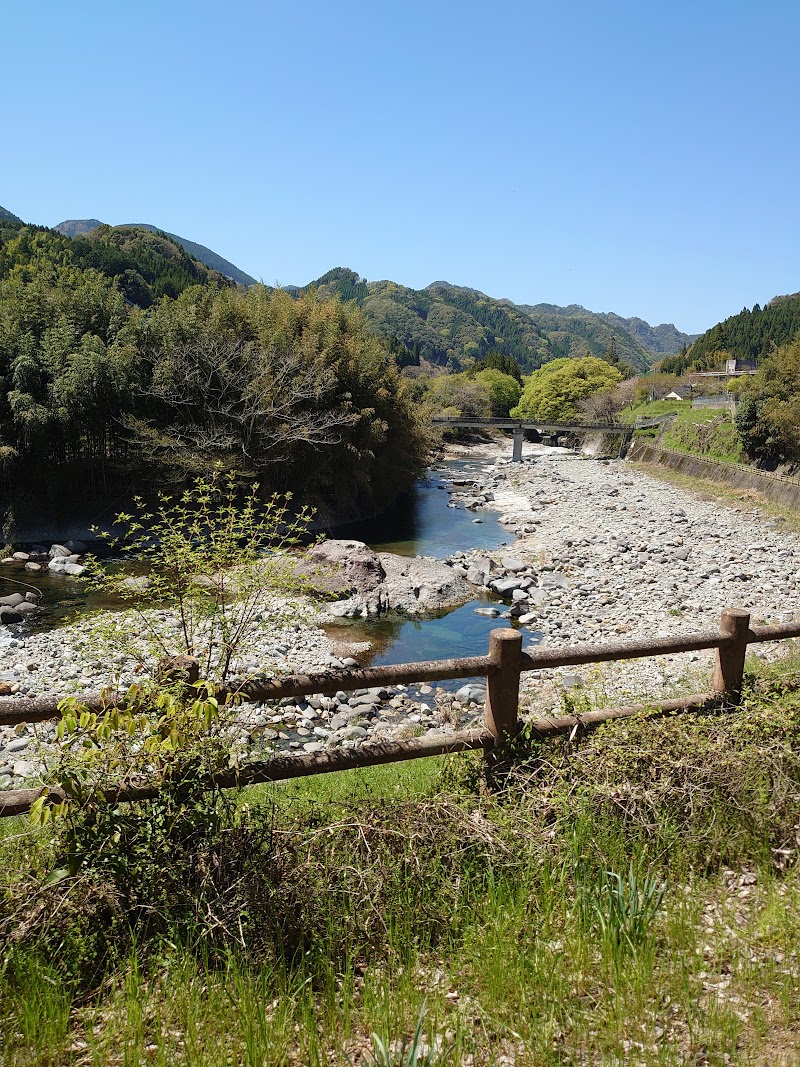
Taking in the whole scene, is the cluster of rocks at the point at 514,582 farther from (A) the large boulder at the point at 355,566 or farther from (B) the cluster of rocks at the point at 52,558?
(B) the cluster of rocks at the point at 52,558

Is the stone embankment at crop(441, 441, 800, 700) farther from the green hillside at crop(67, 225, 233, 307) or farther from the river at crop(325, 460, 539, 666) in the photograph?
the green hillside at crop(67, 225, 233, 307)

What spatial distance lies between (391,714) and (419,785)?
4.75m

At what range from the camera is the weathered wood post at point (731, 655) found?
4449mm

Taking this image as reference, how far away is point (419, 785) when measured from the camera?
484 cm

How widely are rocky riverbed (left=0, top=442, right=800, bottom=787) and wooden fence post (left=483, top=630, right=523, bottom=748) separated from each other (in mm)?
510

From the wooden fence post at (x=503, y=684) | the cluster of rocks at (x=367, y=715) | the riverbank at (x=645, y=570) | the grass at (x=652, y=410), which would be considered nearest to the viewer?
the wooden fence post at (x=503, y=684)

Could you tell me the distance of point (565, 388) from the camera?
2817 inches

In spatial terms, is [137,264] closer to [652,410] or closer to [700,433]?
[652,410]

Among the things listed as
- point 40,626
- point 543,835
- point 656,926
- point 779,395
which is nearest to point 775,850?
point 656,926

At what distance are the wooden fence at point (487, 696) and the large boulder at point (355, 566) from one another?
11.4 meters

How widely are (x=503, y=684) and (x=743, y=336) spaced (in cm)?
9834

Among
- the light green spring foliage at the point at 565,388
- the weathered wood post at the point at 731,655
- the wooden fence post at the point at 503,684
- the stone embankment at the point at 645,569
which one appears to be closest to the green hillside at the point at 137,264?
the light green spring foliage at the point at 565,388

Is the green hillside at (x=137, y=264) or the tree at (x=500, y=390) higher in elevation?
the green hillside at (x=137, y=264)

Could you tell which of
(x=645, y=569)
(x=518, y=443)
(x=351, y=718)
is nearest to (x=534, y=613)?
(x=645, y=569)
